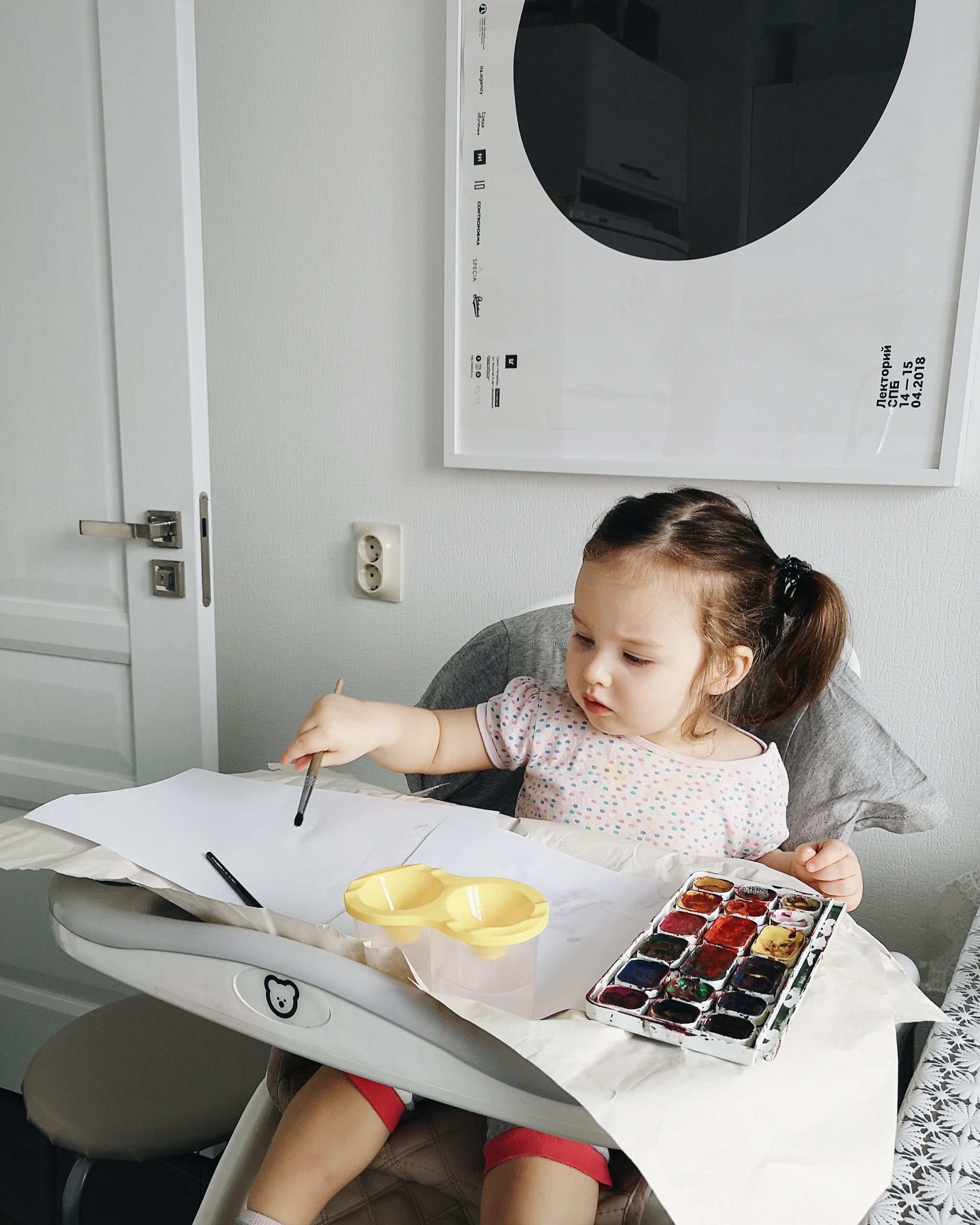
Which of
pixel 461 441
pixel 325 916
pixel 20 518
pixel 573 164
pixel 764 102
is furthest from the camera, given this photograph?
pixel 20 518

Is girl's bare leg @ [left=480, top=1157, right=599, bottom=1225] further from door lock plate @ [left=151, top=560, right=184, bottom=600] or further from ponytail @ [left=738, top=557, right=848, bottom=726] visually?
door lock plate @ [left=151, top=560, right=184, bottom=600]

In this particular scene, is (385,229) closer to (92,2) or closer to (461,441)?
(461,441)

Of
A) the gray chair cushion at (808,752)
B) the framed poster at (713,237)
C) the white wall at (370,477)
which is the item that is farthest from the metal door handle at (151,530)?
the gray chair cushion at (808,752)

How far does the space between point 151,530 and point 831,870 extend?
1.07 metres

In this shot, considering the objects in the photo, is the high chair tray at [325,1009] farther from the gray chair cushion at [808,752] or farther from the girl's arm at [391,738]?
the gray chair cushion at [808,752]

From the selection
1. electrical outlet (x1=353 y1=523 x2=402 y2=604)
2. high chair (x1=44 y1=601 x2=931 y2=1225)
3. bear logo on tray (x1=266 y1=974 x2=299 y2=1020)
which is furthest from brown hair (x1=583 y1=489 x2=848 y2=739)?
electrical outlet (x1=353 y1=523 x2=402 y2=604)

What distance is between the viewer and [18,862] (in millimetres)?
665

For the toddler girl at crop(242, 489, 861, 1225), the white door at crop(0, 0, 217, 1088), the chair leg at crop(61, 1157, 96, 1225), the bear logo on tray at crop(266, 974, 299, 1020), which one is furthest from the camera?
the white door at crop(0, 0, 217, 1088)

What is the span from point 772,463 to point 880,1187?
0.87m

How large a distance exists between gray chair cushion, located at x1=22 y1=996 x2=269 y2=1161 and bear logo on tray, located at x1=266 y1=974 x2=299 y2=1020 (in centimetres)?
58

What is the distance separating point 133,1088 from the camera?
1122 mm

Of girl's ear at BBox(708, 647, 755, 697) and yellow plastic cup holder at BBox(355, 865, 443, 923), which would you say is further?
girl's ear at BBox(708, 647, 755, 697)

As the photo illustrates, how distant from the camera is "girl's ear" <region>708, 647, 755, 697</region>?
930 mm

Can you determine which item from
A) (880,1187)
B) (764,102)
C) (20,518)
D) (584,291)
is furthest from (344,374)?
(880,1187)
